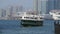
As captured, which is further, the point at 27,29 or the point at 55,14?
the point at 27,29

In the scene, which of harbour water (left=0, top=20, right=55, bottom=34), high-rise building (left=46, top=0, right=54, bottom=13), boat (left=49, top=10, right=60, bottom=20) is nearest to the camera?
harbour water (left=0, top=20, right=55, bottom=34)

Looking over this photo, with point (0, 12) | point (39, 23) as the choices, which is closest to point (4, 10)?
point (0, 12)

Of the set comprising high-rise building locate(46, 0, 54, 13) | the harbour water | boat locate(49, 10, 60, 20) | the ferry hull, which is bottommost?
the harbour water

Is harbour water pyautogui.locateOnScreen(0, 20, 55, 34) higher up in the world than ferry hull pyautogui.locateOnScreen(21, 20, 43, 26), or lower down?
lower down

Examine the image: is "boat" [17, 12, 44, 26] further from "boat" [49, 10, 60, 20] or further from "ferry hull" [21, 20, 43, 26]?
"boat" [49, 10, 60, 20]

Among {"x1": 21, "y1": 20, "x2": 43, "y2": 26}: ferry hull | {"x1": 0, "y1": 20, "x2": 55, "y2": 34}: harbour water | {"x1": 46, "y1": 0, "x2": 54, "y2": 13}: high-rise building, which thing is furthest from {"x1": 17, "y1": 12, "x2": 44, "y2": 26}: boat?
{"x1": 46, "y1": 0, "x2": 54, "y2": 13}: high-rise building

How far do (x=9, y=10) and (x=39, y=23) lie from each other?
2870 mm

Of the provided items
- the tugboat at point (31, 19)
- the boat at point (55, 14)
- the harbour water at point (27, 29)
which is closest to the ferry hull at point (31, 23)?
the tugboat at point (31, 19)

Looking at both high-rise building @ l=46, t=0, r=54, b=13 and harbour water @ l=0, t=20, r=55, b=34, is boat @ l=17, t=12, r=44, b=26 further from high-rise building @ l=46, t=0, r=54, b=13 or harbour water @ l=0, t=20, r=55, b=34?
high-rise building @ l=46, t=0, r=54, b=13

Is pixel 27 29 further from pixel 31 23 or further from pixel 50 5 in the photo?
pixel 50 5

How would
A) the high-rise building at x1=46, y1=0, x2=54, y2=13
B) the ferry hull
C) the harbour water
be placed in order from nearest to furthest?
the harbour water
the high-rise building at x1=46, y1=0, x2=54, y2=13
the ferry hull

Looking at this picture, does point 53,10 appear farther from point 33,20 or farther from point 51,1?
point 33,20

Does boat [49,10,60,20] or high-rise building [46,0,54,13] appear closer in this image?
boat [49,10,60,20]

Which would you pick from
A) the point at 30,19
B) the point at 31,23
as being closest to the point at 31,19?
the point at 30,19
